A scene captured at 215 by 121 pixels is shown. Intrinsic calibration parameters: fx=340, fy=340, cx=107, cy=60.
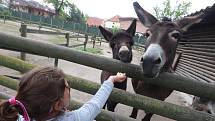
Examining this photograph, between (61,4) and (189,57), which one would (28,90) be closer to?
(189,57)

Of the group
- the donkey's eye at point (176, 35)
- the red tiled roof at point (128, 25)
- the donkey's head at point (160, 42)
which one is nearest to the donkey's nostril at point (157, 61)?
the donkey's head at point (160, 42)

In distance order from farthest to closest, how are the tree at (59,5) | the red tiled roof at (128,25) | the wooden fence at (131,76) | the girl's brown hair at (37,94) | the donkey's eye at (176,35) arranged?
the tree at (59,5), the red tiled roof at (128,25), the donkey's eye at (176,35), the wooden fence at (131,76), the girl's brown hair at (37,94)

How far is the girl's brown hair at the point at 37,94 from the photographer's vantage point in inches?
85.0

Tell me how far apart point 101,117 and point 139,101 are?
0.50 metres

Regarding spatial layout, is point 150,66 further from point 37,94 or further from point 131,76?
point 37,94

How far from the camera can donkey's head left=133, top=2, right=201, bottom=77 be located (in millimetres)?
3098

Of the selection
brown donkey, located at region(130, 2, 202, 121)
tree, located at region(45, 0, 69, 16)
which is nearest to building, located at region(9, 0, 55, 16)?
tree, located at region(45, 0, 69, 16)

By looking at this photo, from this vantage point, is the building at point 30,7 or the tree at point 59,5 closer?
the tree at point 59,5

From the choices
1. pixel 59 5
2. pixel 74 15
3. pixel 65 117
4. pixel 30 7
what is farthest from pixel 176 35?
pixel 30 7

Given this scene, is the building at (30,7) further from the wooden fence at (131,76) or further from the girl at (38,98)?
the girl at (38,98)

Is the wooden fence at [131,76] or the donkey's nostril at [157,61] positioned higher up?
the donkey's nostril at [157,61]

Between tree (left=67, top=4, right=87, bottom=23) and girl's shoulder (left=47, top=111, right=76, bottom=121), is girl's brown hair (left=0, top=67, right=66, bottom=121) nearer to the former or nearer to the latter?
girl's shoulder (left=47, top=111, right=76, bottom=121)

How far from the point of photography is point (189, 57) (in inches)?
431

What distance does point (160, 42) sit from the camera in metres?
3.51
